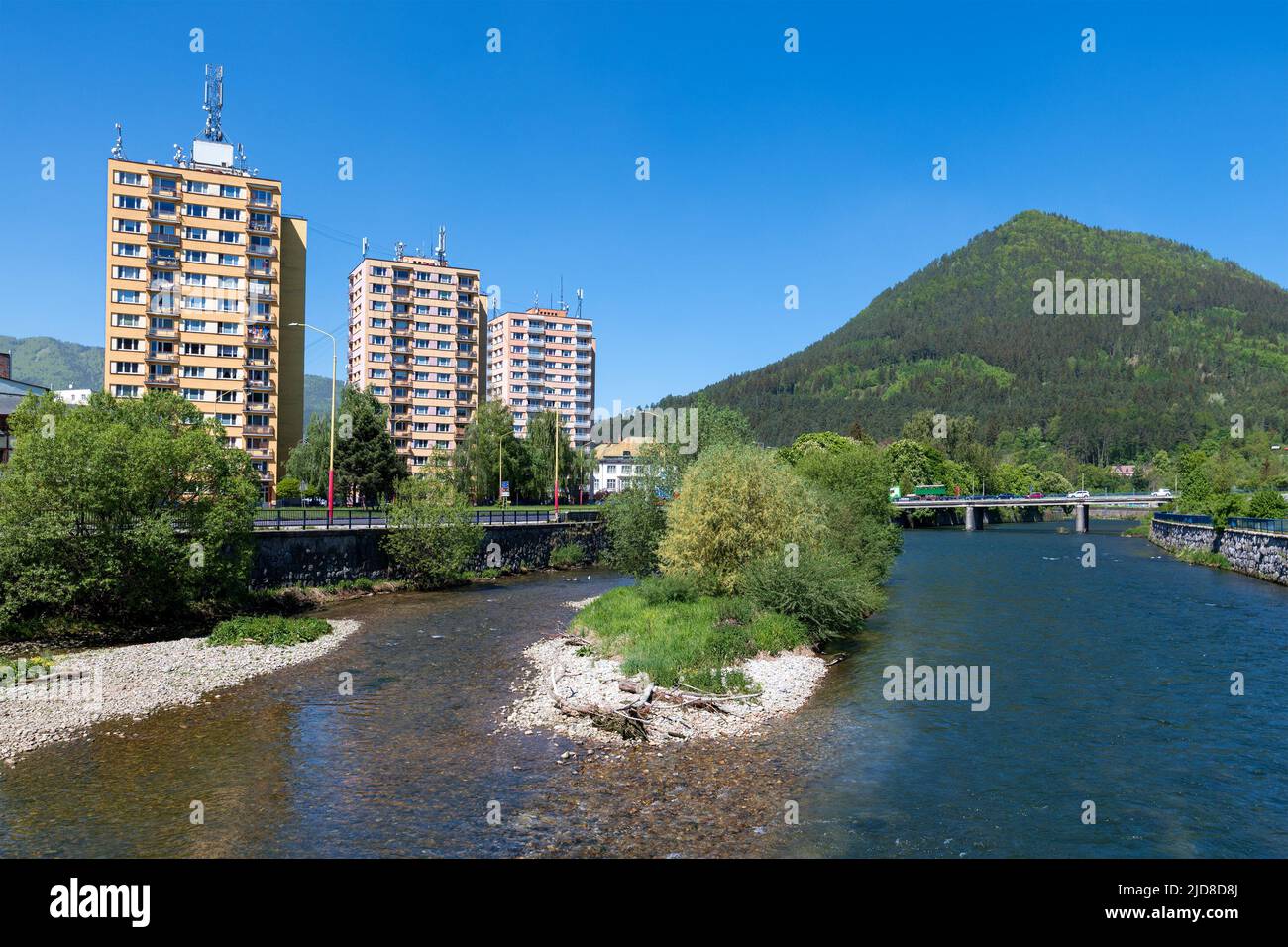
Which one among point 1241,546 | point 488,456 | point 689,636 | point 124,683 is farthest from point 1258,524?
point 124,683

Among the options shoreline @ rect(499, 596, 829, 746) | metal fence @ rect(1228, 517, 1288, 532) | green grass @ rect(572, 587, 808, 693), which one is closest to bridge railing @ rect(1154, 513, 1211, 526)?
metal fence @ rect(1228, 517, 1288, 532)

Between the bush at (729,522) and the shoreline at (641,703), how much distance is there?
7.65 meters

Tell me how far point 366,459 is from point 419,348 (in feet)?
198

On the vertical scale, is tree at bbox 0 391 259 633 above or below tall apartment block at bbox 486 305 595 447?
below

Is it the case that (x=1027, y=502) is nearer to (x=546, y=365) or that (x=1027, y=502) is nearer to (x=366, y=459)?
(x=366, y=459)

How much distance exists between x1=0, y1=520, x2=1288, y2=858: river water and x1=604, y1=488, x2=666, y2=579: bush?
17746 mm

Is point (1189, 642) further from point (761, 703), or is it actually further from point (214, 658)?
point (214, 658)

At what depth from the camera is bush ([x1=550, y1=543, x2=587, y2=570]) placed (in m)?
69.9

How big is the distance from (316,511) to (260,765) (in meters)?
54.6

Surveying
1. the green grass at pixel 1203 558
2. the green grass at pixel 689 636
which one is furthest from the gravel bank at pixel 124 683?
the green grass at pixel 1203 558

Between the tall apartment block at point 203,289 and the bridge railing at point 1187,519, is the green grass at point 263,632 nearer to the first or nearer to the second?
the tall apartment block at point 203,289

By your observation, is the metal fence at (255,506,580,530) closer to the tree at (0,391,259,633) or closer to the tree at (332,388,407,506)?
the tree at (332,388,407,506)

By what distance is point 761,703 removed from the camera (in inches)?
985

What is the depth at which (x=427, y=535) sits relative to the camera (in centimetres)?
5409
